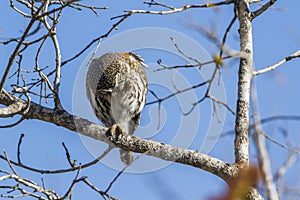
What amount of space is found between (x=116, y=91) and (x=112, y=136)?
1.63 meters

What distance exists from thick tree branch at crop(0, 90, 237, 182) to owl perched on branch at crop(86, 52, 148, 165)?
1380 mm

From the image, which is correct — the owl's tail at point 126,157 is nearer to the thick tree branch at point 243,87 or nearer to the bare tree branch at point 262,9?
the thick tree branch at point 243,87

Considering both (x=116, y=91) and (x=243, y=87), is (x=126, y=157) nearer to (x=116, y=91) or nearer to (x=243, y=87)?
(x=116, y=91)

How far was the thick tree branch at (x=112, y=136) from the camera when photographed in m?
3.45

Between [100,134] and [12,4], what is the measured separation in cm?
128

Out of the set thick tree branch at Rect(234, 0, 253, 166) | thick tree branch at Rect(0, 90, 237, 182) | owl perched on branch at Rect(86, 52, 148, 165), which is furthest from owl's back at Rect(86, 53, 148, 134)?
thick tree branch at Rect(234, 0, 253, 166)

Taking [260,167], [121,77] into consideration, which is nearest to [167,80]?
[121,77]

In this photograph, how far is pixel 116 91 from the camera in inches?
213

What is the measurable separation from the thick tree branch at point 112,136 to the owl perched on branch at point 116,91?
138cm

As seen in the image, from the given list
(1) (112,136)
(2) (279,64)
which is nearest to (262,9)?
(2) (279,64)

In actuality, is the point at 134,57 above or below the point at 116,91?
above

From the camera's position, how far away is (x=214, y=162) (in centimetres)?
332

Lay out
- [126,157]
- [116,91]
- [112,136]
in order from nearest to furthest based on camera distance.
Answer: [112,136] → [126,157] → [116,91]

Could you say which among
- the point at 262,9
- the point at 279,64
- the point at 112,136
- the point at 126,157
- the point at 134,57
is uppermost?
the point at 134,57
